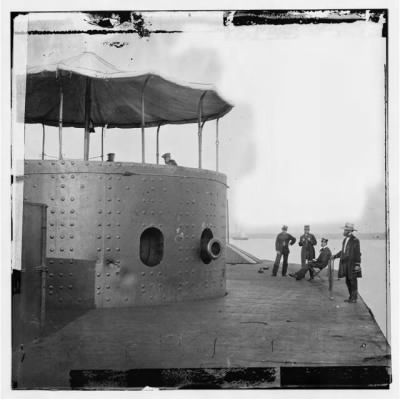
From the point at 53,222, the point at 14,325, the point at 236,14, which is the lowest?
the point at 14,325

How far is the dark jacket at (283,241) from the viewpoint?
15.0 m

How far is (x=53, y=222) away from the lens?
9.49m

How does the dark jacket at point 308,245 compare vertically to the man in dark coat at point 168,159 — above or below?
below

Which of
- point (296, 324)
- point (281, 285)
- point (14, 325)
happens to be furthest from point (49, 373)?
point (281, 285)

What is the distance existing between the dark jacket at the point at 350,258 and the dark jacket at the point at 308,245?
4150 millimetres

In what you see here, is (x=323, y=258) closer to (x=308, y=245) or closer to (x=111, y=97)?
(x=308, y=245)

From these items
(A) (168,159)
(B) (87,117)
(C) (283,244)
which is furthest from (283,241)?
(B) (87,117)

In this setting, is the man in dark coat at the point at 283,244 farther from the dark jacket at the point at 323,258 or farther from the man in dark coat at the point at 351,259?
the man in dark coat at the point at 351,259

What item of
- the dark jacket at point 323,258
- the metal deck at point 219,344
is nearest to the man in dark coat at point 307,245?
the dark jacket at point 323,258

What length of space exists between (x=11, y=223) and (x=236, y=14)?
3.59 meters

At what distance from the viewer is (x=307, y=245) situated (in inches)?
582

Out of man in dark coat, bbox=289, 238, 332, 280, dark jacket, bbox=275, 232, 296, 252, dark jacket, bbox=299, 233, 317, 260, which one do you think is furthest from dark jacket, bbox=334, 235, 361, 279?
dark jacket, bbox=275, 232, 296, 252

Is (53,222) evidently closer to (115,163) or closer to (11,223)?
(115,163)

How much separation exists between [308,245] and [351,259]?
4470mm
